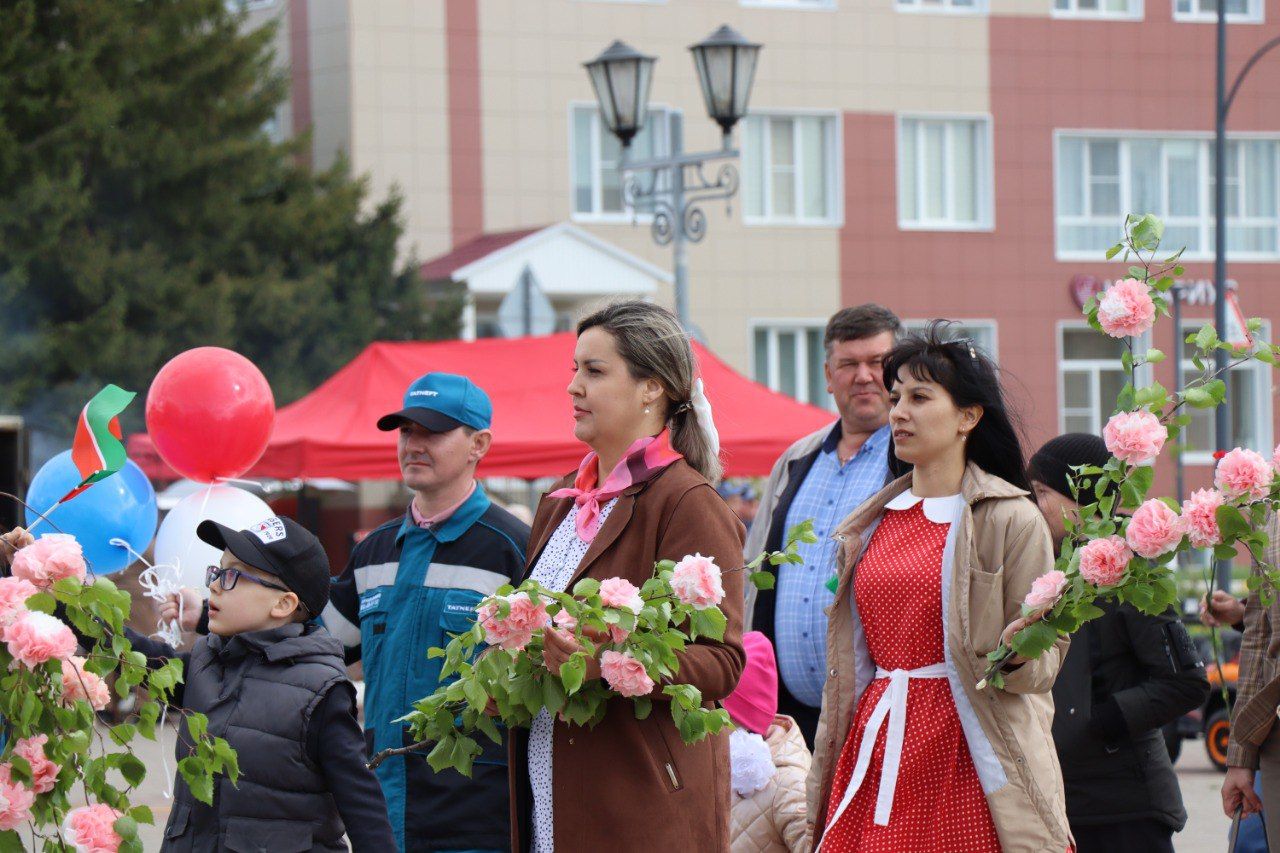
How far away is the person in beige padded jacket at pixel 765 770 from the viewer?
16.6 ft

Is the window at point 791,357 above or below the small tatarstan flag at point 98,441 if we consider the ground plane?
above

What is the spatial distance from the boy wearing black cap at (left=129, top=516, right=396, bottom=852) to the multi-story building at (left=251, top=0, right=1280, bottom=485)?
20544mm

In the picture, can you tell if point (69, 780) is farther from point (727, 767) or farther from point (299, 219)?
point (299, 219)

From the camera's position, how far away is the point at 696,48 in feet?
43.8

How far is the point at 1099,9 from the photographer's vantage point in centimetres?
2991

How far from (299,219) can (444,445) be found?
18.1 m

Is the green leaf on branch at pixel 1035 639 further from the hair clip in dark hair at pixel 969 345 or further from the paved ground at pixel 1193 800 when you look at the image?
the paved ground at pixel 1193 800

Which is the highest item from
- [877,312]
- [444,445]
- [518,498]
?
[877,312]

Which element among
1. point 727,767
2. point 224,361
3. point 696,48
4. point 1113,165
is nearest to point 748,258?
point 1113,165

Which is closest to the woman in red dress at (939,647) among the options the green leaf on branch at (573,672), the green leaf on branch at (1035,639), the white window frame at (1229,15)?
the green leaf on branch at (1035,639)

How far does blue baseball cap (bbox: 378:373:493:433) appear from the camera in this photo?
5.13 m

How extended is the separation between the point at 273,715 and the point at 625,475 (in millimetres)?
1020

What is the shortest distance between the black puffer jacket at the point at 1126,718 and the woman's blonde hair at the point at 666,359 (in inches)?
70.9

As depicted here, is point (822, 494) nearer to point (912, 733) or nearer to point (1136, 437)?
point (912, 733)
